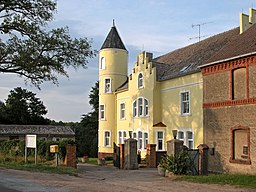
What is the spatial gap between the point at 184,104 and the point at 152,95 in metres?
4.13

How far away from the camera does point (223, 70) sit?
2383cm

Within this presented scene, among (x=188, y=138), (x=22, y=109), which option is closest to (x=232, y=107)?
(x=188, y=138)

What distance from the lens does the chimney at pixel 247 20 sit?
3023 centimetres

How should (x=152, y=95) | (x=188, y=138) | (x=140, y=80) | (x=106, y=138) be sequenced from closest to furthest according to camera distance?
(x=188, y=138) → (x=152, y=95) → (x=140, y=80) → (x=106, y=138)

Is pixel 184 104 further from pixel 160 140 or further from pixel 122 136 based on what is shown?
pixel 122 136

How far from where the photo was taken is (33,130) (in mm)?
65438

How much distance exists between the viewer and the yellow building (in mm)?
30750

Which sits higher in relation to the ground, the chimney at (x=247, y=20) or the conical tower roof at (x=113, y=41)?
the conical tower roof at (x=113, y=41)

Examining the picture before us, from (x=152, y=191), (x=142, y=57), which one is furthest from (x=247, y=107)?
(x=142, y=57)

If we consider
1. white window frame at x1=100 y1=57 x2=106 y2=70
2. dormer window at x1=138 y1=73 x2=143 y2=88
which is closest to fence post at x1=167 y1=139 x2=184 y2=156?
dormer window at x1=138 y1=73 x2=143 y2=88

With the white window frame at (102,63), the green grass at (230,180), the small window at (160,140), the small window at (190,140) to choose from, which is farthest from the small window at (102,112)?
the green grass at (230,180)

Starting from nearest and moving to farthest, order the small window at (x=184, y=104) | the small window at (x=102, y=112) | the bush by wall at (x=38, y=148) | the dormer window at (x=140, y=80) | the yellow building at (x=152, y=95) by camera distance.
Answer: the bush by wall at (x=38, y=148), the yellow building at (x=152, y=95), the small window at (x=184, y=104), the dormer window at (x=140, y=80), the small window at (x=102, y=112)

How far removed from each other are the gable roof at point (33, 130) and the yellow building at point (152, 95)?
2393 cm

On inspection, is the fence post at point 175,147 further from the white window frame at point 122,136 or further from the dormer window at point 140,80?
the white window frame at point 122,136
